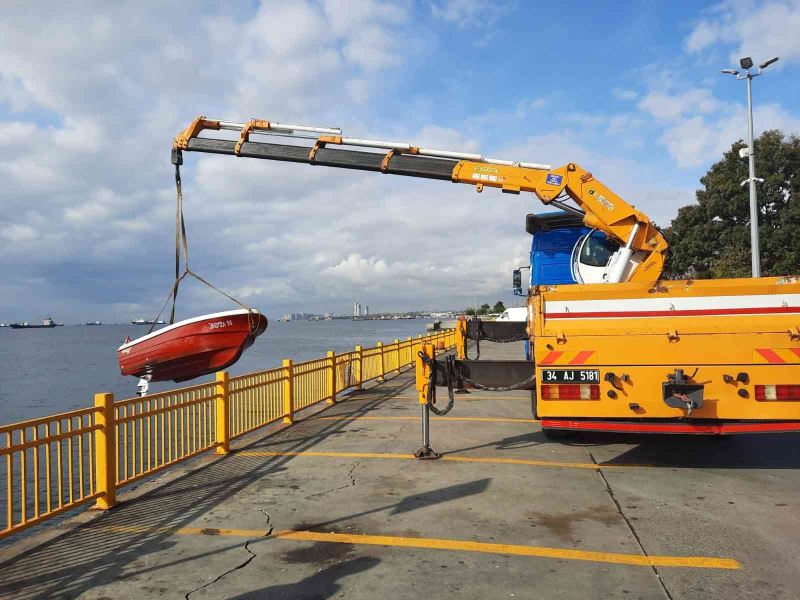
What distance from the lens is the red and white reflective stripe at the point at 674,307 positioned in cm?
588

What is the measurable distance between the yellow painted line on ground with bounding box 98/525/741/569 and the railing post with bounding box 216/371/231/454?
8.71 feet

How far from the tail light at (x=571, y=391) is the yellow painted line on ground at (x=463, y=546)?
2017 mm

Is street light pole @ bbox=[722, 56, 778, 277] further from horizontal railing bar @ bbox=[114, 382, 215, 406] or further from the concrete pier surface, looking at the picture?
horizontal railing bar @ bbox=[114, 382, 215, 406]

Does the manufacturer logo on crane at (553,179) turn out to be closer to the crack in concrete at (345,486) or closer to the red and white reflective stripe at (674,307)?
the red and white reflective stripe at (674,307)

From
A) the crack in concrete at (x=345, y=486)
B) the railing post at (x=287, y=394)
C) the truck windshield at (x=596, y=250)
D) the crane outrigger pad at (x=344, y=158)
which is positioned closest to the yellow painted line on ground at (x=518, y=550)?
the crack in concrete at (x=345, y=486)

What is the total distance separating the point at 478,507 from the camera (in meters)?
5.55

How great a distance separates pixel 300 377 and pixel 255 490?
4.50 m

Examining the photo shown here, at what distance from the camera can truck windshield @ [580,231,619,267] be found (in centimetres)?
1059

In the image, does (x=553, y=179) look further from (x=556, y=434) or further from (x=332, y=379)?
(x=332, y=379)

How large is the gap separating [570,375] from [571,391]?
0.18 metres

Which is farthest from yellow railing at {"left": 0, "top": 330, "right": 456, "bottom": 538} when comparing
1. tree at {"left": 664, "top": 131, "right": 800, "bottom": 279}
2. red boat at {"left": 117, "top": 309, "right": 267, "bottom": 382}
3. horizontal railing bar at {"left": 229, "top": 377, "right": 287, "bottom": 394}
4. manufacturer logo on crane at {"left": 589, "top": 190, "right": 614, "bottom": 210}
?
tree at {"left": 664, "top": 131, "right": 800, "bottom": 279}

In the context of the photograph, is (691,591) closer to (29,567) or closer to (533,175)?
(29,567)

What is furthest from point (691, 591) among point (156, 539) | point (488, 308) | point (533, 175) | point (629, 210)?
point (488, 308)

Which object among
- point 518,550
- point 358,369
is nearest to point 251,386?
point 518,550
